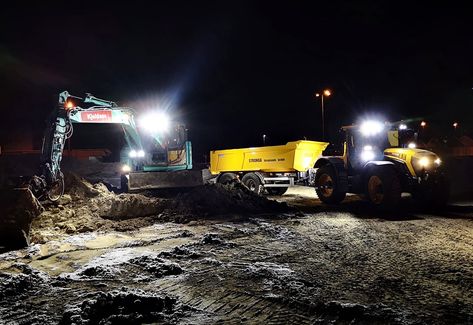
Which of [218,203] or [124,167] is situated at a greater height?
[124,167]

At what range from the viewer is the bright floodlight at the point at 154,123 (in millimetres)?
14321

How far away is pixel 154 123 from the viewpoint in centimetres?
1448

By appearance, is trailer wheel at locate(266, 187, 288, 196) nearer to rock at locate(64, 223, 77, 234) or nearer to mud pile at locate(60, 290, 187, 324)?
rock at locate(64, 223, 77, 234)

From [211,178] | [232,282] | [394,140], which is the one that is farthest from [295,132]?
[232,282]

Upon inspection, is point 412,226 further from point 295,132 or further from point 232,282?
point 295,132

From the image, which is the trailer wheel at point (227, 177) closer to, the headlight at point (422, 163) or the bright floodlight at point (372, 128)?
the bright floodlight at point (372, 128)

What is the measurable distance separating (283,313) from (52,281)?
345 centimetres

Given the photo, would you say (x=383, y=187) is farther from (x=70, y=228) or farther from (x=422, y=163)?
(x=70, y=228)

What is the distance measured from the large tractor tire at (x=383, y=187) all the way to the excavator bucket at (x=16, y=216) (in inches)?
369

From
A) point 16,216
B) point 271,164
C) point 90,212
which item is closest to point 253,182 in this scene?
point 271,164

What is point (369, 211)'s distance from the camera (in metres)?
11.6

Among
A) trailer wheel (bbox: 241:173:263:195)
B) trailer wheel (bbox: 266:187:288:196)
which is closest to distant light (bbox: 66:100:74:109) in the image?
trailer wheel (bbox: 241:173:263:195)

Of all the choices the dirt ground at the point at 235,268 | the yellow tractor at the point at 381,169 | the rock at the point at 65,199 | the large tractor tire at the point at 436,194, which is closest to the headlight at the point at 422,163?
the yellow tractor at the point at 381,169

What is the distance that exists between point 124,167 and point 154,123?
4184 mm
